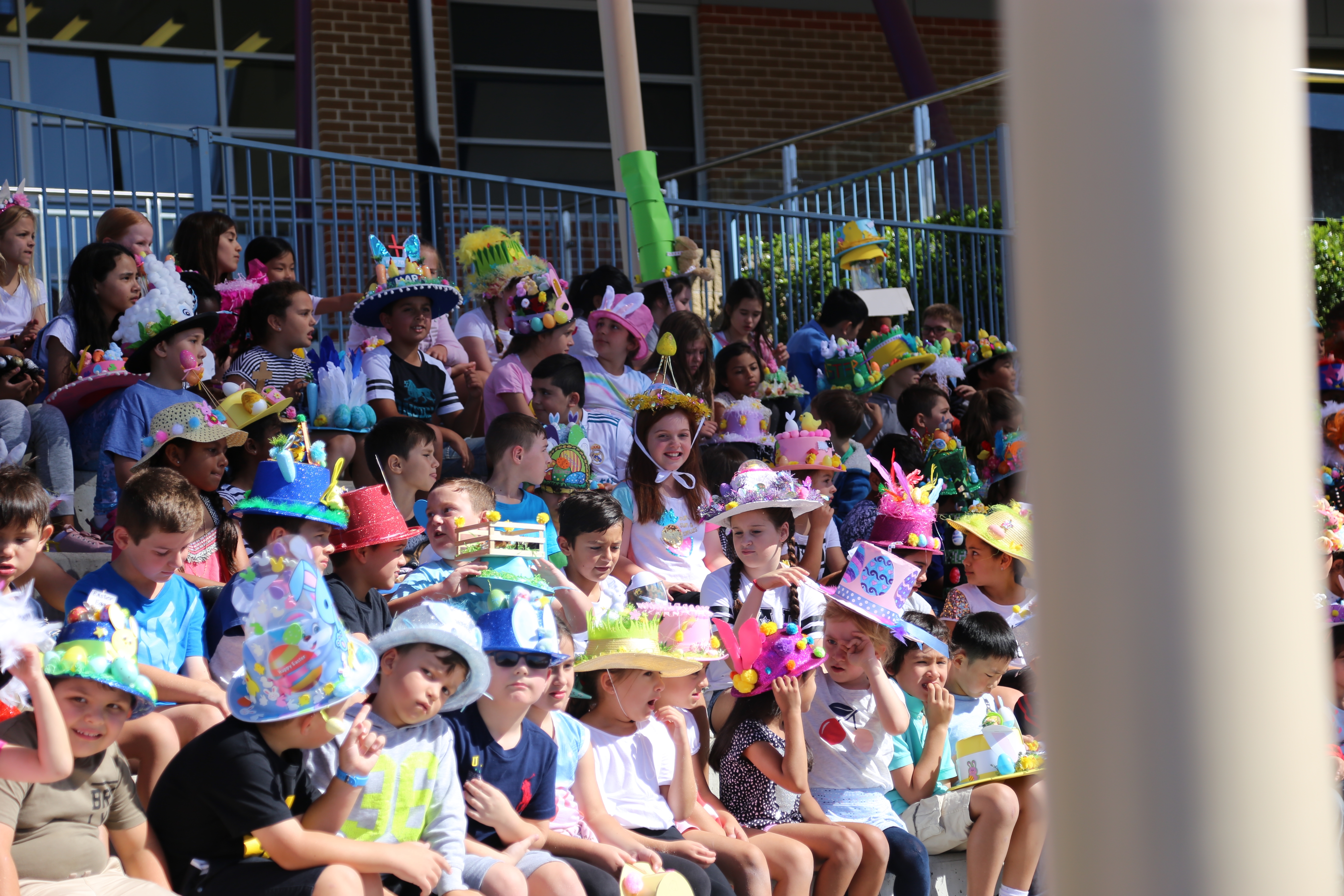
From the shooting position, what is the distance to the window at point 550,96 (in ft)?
44.2

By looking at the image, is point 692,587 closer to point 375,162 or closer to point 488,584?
point 488,584

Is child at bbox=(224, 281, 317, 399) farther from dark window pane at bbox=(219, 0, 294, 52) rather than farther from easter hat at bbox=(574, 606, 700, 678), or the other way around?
dark window pane at bbox=(219, 0, 294, 52)

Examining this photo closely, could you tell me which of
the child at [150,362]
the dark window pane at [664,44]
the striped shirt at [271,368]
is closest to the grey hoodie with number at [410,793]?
the child at [150,362]

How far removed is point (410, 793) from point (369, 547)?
1.14m

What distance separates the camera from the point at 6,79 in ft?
39.3

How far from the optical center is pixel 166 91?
12.5 m

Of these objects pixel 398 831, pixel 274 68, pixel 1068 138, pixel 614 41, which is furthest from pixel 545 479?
pixel 274 68

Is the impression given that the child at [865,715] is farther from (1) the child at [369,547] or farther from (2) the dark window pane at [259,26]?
(2) the dark window pane at [259,26]

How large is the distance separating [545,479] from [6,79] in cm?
812

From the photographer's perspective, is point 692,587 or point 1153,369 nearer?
point 1153,369

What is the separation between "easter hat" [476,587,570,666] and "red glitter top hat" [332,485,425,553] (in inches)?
26.5

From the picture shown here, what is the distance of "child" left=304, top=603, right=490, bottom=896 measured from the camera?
3463mm

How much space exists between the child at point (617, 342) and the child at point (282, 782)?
3.94 m

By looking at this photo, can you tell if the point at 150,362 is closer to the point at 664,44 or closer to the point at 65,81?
the point at 65,81
